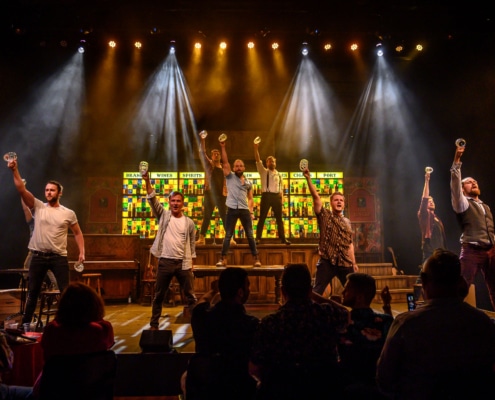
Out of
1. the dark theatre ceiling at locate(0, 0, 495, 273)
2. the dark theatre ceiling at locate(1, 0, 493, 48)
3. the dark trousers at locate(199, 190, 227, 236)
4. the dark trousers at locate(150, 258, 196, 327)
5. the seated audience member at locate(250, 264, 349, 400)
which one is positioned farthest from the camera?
the dark trousers at locate(199, 190, 227, 236)

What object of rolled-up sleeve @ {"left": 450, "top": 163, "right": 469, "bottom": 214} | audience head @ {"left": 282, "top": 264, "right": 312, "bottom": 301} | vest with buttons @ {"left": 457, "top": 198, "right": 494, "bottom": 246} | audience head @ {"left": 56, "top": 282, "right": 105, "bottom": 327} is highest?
rolled-up sleeve @ {"left": 450, "top": 163, "right": 469, "bottom": 214}

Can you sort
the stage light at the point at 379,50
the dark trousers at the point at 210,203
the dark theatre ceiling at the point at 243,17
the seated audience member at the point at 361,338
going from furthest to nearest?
the stage light at the point at 379,50, the dark trousers at the point at 210,203, the dark theatre ceiling at the point at 243,17, the seated audience member at the point at 361,338

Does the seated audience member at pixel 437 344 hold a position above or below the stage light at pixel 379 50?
below

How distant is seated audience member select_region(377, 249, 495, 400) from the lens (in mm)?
1915

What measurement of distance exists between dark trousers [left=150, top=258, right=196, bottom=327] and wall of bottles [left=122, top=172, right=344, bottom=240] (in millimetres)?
6949

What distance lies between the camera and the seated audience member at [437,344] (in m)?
1.92

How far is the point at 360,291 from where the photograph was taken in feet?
8.42

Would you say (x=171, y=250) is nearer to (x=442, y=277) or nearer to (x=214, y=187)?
(x=442, y=277)

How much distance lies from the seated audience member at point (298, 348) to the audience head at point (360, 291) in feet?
0.80

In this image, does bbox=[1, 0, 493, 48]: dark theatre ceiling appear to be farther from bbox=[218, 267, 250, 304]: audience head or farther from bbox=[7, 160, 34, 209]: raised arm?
bbox=[218, 267, 250, 304]: audience head

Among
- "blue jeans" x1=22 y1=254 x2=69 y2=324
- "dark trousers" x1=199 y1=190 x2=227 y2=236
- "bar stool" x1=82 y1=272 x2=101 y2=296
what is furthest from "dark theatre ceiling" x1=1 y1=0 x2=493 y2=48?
"blue jeans" x1=22 y1=254 x2=69 y2=324

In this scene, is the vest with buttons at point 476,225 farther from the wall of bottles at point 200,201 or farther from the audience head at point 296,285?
the wall of bottles at point 200,201

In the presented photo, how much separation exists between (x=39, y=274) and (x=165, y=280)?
5.17 feet

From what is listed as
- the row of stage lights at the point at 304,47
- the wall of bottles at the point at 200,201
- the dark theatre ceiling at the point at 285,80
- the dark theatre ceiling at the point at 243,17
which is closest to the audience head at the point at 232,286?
the dark theatre ceiling at the point at 285,80
